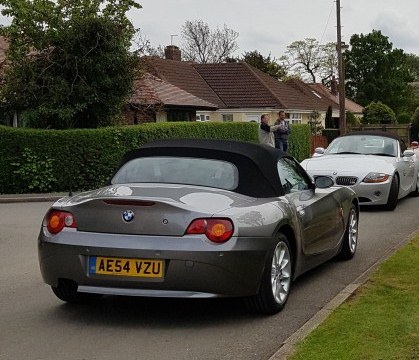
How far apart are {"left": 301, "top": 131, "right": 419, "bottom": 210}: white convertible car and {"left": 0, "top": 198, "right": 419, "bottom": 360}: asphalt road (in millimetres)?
5342

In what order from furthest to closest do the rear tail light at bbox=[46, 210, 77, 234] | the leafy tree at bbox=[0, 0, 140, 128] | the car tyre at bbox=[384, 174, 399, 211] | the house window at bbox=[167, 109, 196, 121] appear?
the house window at bbox=[167, 109, 196, 121]
the leafy tree at bbox=[0, 0, 140, 128]
the car tyre at bbox=[384, 174, 399, 211]
the rear tail light at bbox=[46, 210, 77, 234]

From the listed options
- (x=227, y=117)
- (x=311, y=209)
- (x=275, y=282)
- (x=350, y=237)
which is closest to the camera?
(x=275, y=282)

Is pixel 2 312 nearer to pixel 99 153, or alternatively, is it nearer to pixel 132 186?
pixel 132 186

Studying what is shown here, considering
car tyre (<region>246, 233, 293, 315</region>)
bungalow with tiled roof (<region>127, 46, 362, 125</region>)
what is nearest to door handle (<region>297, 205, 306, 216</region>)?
car tyre (<region>246, 233, 293, 315</region>)

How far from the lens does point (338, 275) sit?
25.7 ft

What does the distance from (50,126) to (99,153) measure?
2.50 m

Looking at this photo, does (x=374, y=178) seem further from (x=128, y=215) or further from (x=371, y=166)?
(x=128, y=215)

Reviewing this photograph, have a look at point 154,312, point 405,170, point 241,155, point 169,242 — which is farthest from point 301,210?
point 405,170

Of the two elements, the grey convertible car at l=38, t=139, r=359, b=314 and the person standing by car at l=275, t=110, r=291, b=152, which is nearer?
the grey convertible car at l=38, t=139, r=359, b=314

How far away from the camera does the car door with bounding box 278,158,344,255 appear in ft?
22.4

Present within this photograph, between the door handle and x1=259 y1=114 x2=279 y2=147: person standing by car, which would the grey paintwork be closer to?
the door handle

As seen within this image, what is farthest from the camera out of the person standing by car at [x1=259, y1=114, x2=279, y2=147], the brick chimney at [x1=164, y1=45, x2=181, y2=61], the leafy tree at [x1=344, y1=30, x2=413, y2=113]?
the leafy tree at [x1=344, y1=30, x2=413, y2=113]

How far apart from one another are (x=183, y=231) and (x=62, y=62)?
672 inches

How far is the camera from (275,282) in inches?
240
